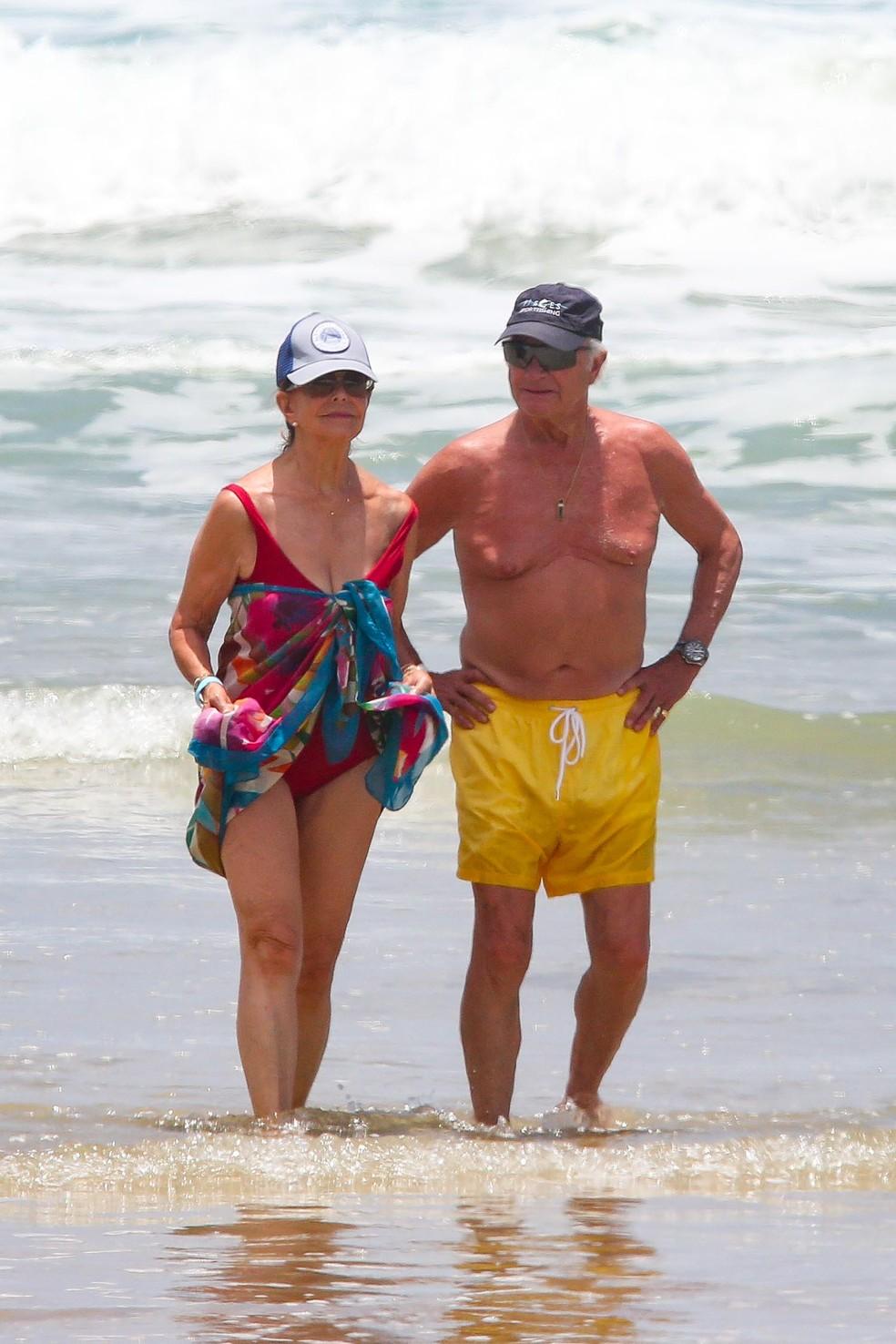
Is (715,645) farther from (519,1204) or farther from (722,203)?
(722,203)

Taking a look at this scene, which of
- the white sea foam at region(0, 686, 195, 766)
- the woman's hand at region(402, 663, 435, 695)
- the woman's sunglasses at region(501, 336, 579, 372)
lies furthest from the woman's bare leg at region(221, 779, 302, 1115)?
the white sea foam at region(0, 686, 195, 766)

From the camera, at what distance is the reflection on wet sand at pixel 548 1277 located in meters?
3.20

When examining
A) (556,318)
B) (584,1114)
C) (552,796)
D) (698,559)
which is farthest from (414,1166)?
(556,318)

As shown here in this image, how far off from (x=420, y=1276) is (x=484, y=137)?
22416 millimetres

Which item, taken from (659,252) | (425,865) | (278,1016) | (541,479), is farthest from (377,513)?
(659,252)

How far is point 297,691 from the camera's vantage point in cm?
462

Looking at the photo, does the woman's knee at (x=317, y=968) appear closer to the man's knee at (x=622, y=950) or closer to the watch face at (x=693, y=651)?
the man's knee at (x=622, y=950)

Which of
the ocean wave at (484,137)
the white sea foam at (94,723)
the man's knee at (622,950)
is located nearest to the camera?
the man's knee at (622,950)

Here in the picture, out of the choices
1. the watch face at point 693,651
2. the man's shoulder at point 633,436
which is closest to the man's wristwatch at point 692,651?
the watch face at point 693,651

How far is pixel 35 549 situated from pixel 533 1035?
8467 mm

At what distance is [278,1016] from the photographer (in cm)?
460

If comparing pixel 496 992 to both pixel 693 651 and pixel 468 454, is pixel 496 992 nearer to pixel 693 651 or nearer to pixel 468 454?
pixel 693 651

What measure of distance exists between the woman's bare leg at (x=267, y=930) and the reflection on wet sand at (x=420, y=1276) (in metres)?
0.56

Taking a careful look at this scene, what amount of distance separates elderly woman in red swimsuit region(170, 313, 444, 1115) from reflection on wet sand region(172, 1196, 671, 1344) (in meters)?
0.73
